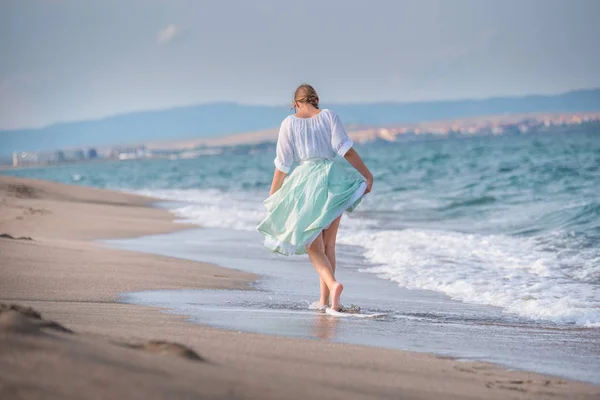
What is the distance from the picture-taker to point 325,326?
208 inches

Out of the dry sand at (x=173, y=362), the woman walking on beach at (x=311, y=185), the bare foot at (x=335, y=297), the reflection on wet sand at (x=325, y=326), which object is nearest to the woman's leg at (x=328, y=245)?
the woman walking on beach at (x=311, y=185)

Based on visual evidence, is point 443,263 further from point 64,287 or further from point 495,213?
point 495,213

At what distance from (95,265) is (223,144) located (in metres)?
150

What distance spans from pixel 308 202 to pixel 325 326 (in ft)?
3.71

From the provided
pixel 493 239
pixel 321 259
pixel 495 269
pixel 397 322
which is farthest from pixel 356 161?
pixel 493 239

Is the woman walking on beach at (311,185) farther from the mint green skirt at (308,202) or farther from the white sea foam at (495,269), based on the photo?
the white sea foam at (495,269)

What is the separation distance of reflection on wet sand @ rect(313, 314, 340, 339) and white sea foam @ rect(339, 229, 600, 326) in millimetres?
1656

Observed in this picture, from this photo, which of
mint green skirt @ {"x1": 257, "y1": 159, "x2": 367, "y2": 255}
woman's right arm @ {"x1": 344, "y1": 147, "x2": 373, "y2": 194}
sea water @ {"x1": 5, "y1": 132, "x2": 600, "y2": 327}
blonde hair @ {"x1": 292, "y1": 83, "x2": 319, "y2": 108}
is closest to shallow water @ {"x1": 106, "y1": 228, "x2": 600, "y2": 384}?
sea water @ {"x1": 5, "y1": 132, "x2": 600, "y2": 327}

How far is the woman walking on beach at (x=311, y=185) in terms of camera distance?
6.10 metres

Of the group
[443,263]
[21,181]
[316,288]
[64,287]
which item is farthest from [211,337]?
[21,181]

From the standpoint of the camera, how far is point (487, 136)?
114188 millimetres

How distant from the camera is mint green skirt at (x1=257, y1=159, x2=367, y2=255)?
20.0ft

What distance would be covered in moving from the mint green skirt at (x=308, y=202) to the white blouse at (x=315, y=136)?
0.09 metres

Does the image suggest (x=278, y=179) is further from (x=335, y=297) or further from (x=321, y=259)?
(x=335, y=297)
